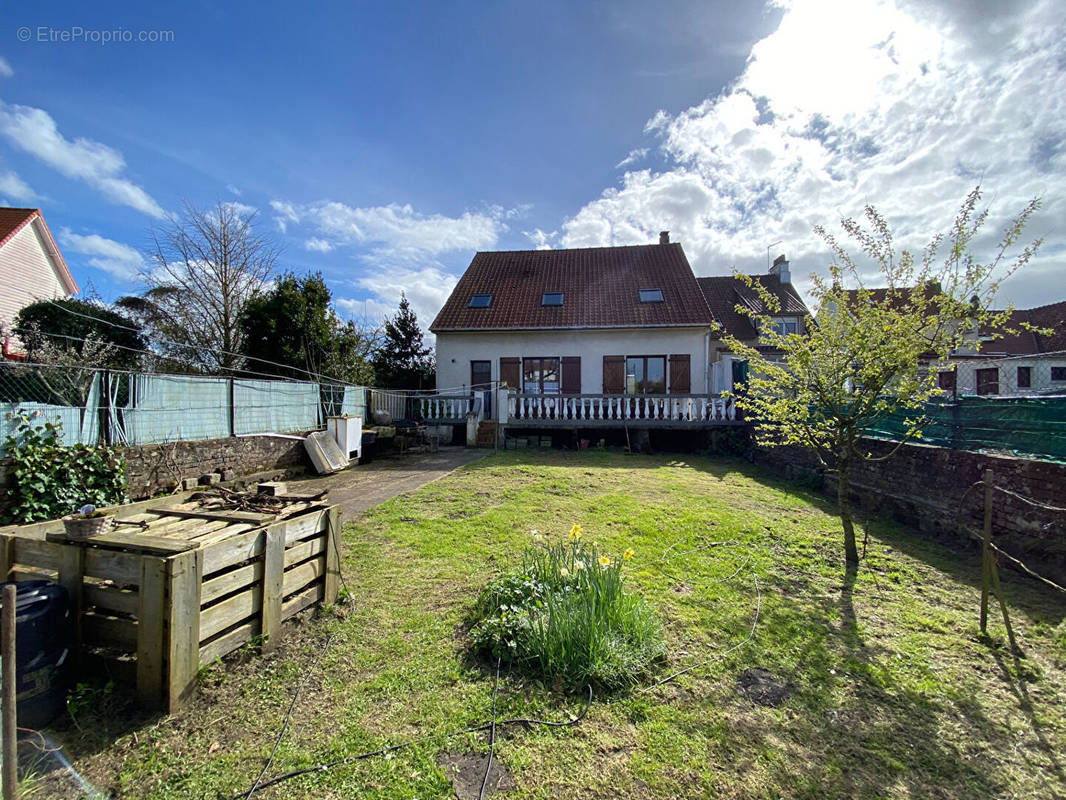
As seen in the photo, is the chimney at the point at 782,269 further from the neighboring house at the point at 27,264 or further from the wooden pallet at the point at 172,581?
the neighboring house at the point at 27,264

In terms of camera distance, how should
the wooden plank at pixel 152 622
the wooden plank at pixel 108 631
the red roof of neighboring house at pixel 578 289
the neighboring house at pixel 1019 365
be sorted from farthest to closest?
the red roof of neighboring house at pixel 578 289 < the neighboring house at pixel 1019 365 < the wooden plank at pixel 108 631 < the wooden plank at pixel 152 622

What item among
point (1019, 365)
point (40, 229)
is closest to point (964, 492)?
point (1019, 365)

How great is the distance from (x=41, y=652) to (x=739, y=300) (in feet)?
84.6

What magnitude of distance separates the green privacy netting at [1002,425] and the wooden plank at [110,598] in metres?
7.05

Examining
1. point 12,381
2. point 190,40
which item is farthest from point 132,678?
point 190,40

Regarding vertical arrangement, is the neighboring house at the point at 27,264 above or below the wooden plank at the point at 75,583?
above

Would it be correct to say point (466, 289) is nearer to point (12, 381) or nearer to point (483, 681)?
point (12, 381)

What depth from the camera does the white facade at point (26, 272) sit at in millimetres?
15836

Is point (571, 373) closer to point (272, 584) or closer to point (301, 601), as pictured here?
point (301, 601)

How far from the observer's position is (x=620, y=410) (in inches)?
482

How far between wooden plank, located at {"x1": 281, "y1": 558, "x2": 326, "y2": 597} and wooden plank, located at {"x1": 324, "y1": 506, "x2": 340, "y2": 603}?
0.16 ft

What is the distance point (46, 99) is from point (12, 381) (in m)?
5.95

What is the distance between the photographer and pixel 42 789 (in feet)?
5.56

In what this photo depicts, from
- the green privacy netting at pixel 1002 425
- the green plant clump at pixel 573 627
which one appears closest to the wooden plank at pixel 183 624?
the green plant clump at pixel 573 627
